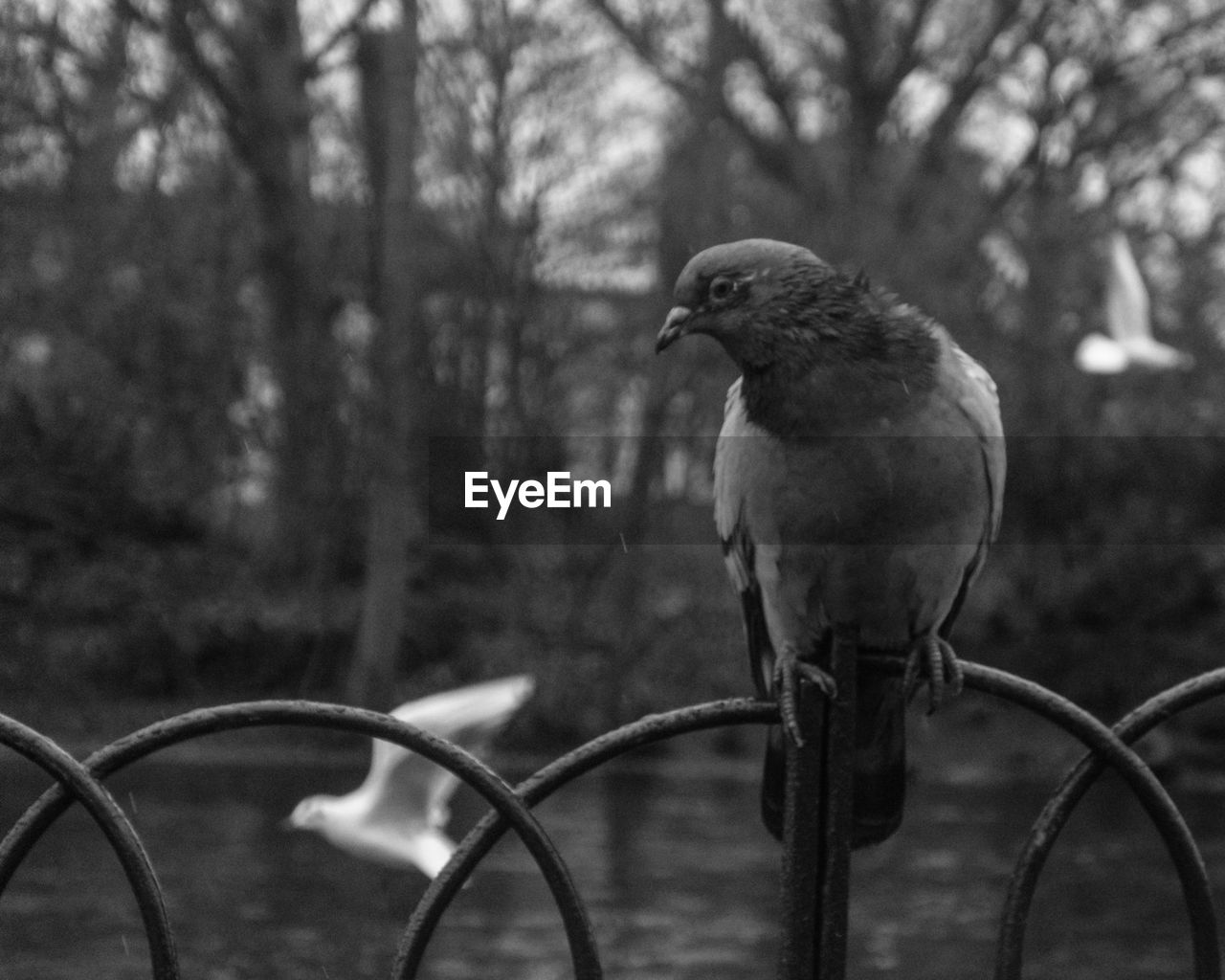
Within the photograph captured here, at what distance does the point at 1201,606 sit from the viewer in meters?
10.7

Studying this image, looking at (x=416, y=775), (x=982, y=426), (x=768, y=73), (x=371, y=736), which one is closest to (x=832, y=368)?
(x=982, y=426)

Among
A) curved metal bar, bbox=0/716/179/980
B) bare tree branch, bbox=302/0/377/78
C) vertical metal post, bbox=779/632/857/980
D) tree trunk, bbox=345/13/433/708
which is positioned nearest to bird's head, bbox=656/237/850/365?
vertical metal post, bbox=779/632/857/980

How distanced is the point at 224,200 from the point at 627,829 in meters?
5.25

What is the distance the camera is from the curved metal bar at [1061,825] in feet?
5.43

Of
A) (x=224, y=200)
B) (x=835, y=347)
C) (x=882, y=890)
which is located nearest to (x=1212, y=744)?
(x=882, y=890)

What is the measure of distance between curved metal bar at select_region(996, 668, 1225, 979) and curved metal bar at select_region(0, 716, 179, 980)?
0.72 metres

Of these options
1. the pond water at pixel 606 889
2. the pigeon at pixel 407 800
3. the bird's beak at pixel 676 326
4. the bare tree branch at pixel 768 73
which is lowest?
the pond water at pixel 606 889

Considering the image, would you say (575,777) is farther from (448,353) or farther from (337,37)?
(337,37)

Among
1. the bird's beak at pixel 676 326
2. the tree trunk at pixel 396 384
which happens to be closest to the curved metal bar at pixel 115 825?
the bird's beak at pixel 676 326

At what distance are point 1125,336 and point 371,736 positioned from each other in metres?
8.99

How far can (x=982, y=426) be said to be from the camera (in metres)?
2.20

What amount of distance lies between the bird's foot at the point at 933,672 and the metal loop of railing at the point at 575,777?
0.20m

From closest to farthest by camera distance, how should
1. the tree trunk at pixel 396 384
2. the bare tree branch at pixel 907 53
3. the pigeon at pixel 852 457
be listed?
the pigeon at pixel 852 457, the tree trunk at pixel 396 384, the bare tree branch at pixel 907 53

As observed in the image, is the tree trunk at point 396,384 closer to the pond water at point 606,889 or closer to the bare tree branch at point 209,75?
the bare tree branch at point 209,75
